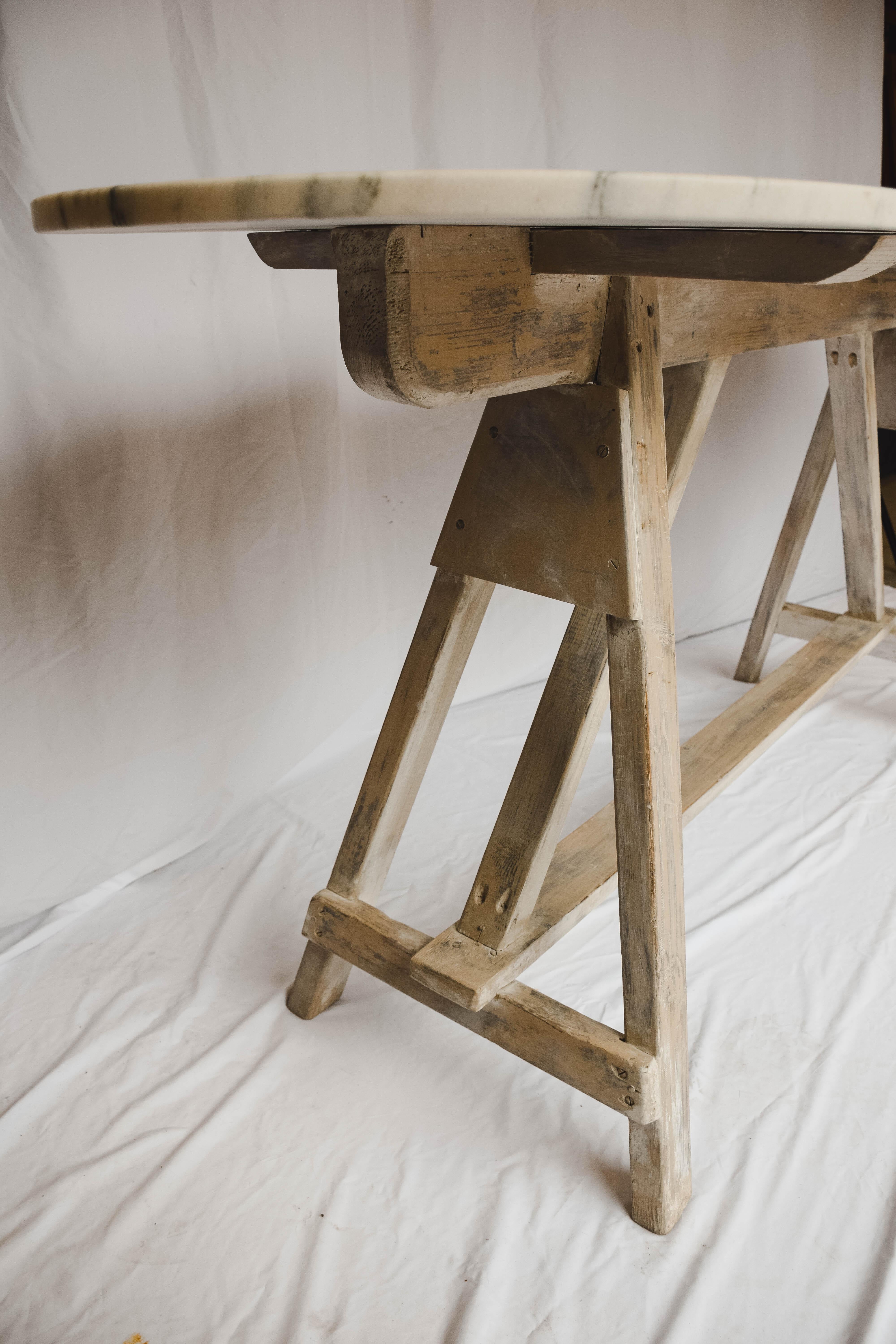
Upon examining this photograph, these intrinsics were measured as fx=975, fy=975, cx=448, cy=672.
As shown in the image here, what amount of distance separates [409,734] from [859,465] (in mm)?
1176

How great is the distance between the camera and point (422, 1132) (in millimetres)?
1175

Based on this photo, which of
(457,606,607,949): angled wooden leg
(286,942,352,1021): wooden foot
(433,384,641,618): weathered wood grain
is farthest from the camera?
(286,942,352,1021): wooden foot

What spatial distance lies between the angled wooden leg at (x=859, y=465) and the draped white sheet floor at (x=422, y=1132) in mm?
488

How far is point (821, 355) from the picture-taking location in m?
2.76

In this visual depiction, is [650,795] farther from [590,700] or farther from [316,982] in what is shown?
[316,982]

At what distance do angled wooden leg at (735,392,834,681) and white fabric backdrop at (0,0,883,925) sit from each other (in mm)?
617

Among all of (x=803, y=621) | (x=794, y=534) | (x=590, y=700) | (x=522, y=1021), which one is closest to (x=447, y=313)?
(x=590, y=700)

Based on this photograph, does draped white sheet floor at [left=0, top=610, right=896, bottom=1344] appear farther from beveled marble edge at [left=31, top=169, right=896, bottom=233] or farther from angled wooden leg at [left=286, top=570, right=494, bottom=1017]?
beveled marble edge at [left=31, top=169, right=896, bottom=233]

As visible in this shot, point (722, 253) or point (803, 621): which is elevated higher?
point (722, 253)

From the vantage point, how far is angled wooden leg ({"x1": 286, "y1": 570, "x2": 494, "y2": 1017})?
115 cm

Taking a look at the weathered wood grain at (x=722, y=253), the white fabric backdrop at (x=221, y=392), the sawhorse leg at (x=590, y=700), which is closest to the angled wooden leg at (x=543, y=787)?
the sawhorse leg at (x=590, y=700)

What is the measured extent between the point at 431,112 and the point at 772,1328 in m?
1.82

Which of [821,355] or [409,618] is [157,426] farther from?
[821,355]

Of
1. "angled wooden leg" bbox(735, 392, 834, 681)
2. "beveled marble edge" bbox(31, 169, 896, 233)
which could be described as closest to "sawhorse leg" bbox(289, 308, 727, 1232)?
"beveled marble edge" bbox(31, 169, 896, 233)
